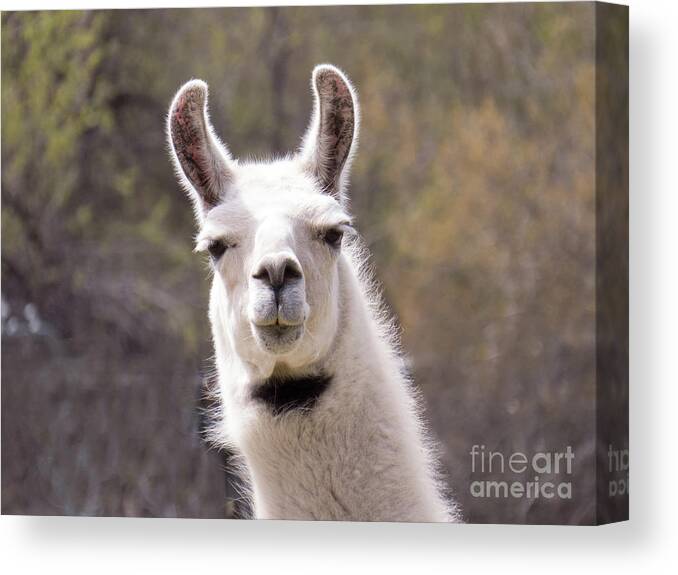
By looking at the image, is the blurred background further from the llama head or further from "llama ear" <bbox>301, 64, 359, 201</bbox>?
the llama head

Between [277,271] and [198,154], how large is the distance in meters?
0.97

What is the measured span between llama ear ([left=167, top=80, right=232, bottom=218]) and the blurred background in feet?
2.93

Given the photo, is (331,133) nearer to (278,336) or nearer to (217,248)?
(217,248)

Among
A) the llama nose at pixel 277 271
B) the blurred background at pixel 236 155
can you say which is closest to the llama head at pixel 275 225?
the llama nose at pixel 277 271

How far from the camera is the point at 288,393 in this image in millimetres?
7344

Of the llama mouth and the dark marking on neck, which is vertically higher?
the llama mouth

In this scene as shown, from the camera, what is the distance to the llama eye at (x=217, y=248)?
7.43m

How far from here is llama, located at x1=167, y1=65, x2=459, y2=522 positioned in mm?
7270

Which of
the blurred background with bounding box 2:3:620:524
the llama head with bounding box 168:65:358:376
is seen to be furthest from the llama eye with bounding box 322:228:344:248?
the blurred background with bounding box 2:3:620:524

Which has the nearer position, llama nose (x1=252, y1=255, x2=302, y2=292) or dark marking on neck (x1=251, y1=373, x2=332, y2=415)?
llama nose (x1=252, y1=255, x2=302, y2=292)

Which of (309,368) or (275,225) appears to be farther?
(309,368)

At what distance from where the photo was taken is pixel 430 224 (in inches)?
366

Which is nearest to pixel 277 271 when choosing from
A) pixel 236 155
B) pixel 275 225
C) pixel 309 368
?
pixel 275 225

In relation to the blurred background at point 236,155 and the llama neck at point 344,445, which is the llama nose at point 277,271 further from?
the blurred background at point 236,155
